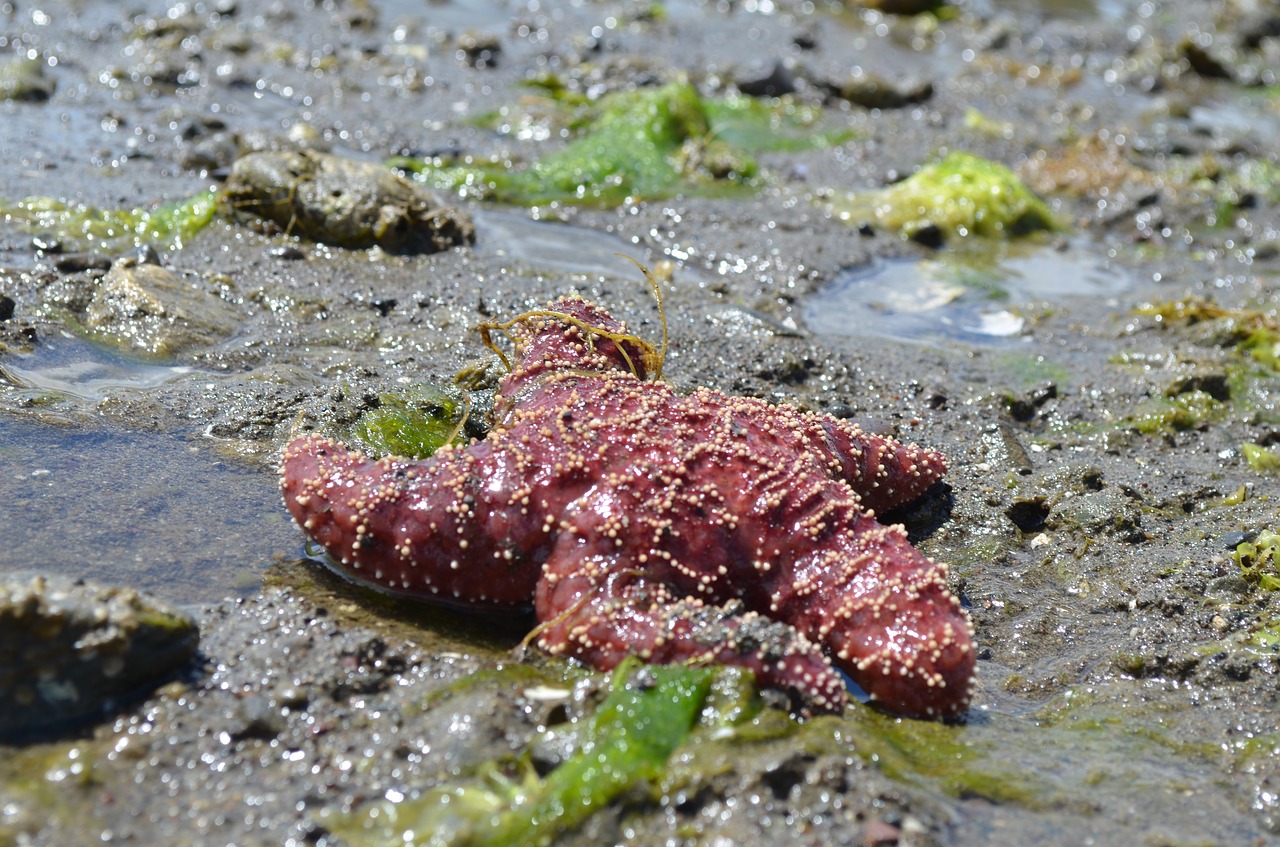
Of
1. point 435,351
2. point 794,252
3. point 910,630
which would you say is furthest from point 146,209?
point 910,630

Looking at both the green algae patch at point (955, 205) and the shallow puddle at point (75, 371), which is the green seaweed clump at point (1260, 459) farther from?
the shallow puddle at point (75, 371)

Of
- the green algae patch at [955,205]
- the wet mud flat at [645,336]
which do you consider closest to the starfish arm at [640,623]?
the wet mud flat at [645,336]

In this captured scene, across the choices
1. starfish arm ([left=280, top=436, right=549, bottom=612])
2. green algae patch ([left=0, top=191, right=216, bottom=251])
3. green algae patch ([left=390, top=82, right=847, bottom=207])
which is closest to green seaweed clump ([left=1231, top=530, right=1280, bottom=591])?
starfish arm ([left=280, top=436, right=549, bottom=612])

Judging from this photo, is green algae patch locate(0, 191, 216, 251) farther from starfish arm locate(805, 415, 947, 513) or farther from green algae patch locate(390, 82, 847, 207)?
starfish arm locate(805, 415, 947, 513)

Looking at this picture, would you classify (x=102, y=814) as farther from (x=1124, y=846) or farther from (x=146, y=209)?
(x=146, y=209)

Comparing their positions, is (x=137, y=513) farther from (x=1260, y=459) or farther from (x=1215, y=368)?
(x=1215, y=368)

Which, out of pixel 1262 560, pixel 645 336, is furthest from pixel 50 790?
pixel 1262 560
